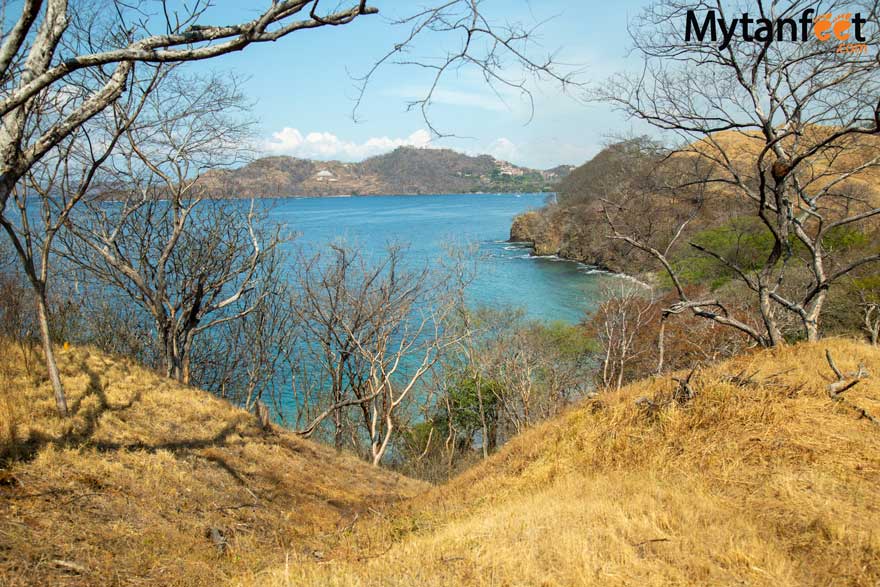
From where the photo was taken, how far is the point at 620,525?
4.75 metres

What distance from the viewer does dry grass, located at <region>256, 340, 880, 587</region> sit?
409cm

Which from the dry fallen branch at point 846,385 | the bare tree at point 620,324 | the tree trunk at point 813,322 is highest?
the tree trunk at point 813,322

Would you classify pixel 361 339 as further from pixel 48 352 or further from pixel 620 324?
pixel 48 352

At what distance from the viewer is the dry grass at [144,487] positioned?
5066mm

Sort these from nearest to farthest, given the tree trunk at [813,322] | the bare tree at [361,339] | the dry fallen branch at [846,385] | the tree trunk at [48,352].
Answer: the dry fallen branch at [846,385] → the tree trunk at [48,352] → the tree trunk at [813,322] → the bare tree at [361,339]

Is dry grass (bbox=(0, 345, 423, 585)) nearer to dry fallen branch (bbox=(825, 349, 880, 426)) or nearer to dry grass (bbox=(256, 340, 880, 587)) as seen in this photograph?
dry grass (bbox=(256, 340, 880, 587))

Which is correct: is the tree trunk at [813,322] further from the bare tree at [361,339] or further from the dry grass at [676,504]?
the bare tree at [361,339]

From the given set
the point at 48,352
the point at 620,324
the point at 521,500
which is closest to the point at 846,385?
the point at 521,500

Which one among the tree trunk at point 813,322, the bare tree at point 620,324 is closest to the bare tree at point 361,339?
the bare tree at point 620,324

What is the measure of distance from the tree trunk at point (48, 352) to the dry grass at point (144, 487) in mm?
178

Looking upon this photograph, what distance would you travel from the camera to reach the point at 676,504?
16.7 feet

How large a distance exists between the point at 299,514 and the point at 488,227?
88399 mm

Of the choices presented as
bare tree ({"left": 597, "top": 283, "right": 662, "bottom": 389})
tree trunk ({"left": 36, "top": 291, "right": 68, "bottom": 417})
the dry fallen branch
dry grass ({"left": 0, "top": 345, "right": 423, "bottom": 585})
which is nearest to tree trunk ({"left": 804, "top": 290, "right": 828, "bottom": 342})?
the dry fallen branch

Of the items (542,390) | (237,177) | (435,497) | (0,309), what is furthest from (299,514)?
(542,390)
